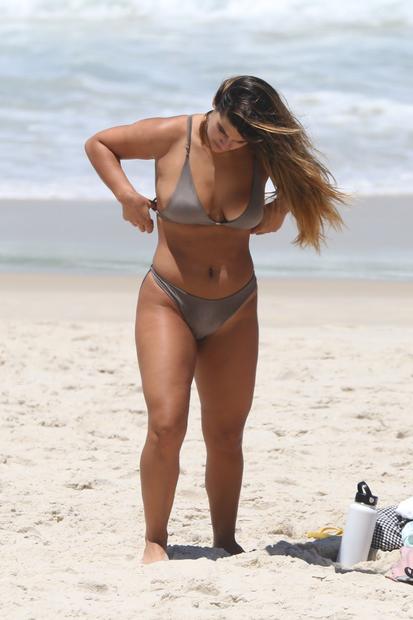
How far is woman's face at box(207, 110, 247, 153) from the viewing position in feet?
14.0

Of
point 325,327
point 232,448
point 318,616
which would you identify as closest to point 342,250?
point 325,327

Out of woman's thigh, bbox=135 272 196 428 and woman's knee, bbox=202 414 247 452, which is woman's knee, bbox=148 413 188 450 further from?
woman's knee, bbox=202 414 247 452

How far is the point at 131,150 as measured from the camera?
14.6ft

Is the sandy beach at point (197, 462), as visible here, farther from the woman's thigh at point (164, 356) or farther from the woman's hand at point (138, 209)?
the woman's hand at point (138, 209)

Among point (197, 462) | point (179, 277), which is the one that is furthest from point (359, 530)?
point (197, 462)

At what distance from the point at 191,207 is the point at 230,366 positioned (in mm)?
604

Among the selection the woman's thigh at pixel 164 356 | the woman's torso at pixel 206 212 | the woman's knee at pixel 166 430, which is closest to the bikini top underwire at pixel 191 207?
the woman's torso at pixel 206 212

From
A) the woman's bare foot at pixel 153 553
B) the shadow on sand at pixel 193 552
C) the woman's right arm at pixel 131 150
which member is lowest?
the shadow on sand at pixel 193 552

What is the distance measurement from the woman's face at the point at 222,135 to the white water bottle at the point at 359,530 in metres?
1.34

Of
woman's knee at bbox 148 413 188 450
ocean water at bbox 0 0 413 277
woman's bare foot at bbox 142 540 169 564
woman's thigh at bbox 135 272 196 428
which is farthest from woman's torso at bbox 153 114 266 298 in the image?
ocean water at bbox 0 0 413 277

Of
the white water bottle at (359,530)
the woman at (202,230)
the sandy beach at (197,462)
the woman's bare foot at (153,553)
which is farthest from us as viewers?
the white water bottle at (359,530)

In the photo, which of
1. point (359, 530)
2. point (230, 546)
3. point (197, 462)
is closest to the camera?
point (359, 530)

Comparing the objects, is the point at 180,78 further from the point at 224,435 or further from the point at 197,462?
the point at 224,435

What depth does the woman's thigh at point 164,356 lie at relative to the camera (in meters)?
4.36
